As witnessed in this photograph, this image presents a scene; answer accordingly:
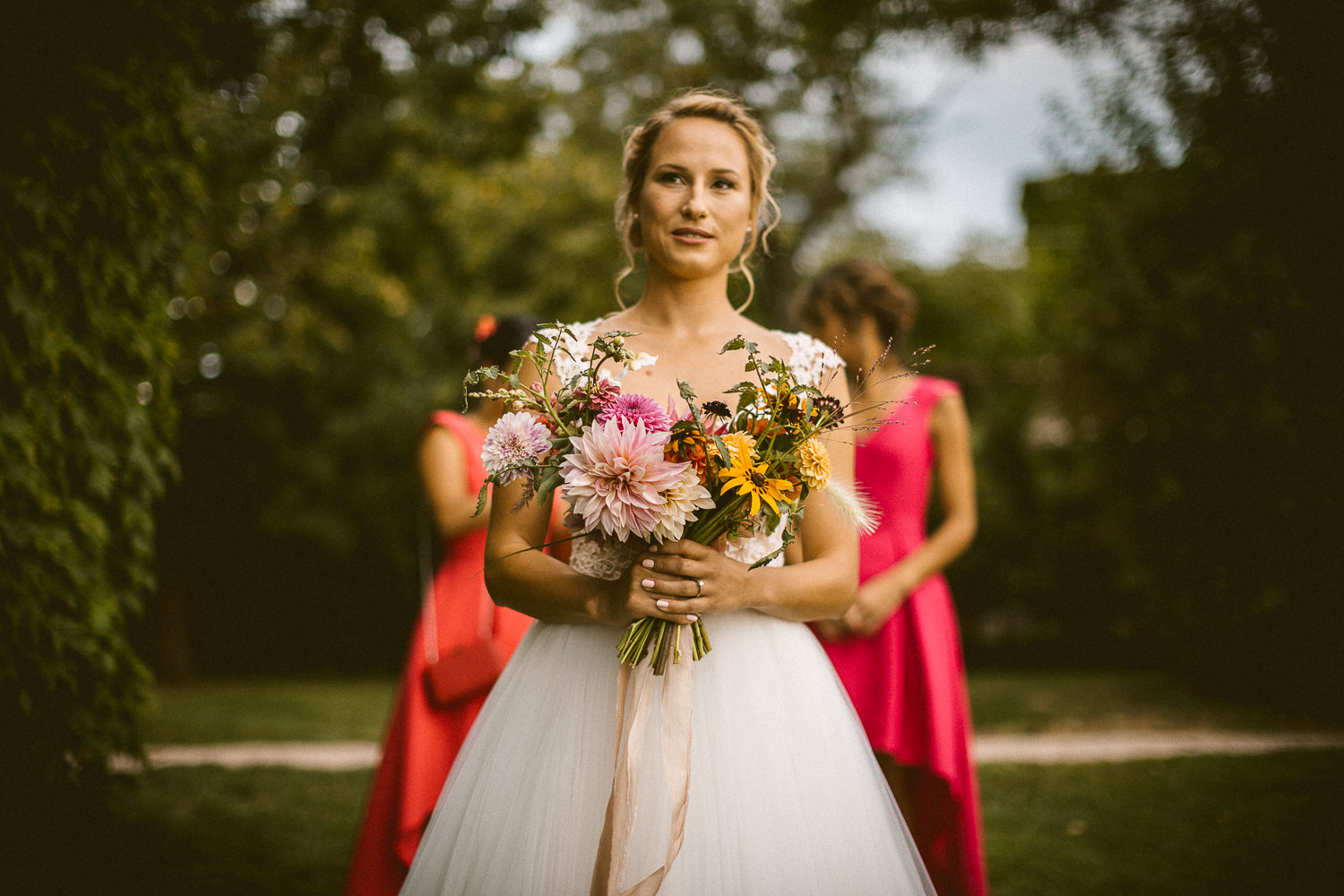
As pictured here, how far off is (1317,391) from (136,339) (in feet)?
24.3

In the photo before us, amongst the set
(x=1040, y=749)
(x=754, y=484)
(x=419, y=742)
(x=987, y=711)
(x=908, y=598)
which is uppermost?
(x=754, y=484)

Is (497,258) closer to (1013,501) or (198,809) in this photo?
(1013,501)

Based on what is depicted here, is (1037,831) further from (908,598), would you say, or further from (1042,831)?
(908,598)

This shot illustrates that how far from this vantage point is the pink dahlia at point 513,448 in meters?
2.08

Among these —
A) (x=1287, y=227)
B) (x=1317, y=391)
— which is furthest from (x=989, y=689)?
(x=1287, y=227)

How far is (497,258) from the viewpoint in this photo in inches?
682

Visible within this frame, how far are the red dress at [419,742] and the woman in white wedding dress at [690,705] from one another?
1.15m

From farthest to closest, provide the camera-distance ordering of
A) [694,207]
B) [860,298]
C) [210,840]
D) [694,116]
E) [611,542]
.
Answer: [210,840], [860,298], [694,116], [694,207], [611,542]

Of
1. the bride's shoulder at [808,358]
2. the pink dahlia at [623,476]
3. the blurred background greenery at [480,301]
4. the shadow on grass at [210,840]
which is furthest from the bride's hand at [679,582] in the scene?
the shadow on grass at [210,840]

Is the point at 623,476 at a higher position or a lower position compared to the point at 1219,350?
lower

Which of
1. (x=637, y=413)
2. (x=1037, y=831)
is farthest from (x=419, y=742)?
(x=1037, y=831)

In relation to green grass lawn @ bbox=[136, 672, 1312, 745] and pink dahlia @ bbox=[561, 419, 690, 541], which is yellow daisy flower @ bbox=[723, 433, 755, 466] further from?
green grass lawn @ bbox=[136, 672, 1312, 745]

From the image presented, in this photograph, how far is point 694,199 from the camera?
2.49 m

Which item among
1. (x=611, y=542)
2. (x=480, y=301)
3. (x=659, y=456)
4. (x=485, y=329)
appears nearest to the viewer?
(x=659, y=456)
